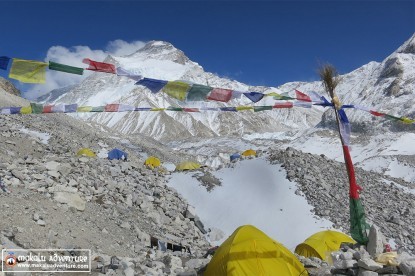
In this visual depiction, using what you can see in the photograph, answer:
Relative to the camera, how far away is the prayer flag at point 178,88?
1070 cm

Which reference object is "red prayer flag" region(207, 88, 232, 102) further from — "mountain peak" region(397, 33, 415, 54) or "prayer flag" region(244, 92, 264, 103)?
"mountain peak" region(397, 33, 415, 54)

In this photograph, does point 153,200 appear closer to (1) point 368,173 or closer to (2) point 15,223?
(2) point 15,223

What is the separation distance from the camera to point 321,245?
52.5 ft

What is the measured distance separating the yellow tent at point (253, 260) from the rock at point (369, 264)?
224 centimetres

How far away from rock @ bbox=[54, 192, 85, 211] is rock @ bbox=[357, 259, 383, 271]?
11995 millimetres

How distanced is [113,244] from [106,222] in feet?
6.90

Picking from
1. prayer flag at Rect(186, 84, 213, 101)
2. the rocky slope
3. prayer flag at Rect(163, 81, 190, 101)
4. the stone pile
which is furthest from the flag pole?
the stone pile

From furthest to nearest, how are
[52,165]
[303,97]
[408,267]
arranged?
[52,165]
[303,97]
[408,267]

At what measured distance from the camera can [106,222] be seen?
661 inches

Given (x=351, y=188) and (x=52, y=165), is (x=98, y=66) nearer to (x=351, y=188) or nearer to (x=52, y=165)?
(x=351, y=188)

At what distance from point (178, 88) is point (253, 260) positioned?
4882mm

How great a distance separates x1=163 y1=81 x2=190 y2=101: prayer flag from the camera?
10703mm

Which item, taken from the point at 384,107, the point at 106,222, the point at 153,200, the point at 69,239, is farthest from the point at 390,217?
the point at 384,107

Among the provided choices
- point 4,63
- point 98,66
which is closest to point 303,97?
point 98,66
